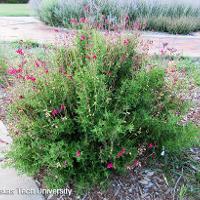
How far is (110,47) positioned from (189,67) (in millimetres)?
2535

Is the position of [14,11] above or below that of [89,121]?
below

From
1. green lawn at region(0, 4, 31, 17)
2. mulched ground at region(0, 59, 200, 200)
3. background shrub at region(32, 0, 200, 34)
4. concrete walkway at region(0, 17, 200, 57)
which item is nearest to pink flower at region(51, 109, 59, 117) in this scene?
mulched ground at region(0, 59, 200, 200)

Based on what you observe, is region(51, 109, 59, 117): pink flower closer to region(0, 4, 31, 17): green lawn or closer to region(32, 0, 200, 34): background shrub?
region(32, 0, 200, 34): background shrub

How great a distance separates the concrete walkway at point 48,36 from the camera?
6898 mm

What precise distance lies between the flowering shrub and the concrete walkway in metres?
3.93

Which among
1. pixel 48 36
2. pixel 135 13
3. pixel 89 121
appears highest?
pixel 89 121

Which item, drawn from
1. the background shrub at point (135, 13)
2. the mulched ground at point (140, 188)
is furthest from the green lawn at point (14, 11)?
the mulched ground at point (140, 188)

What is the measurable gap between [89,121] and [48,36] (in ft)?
19.3

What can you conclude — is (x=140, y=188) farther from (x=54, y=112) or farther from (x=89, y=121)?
(x=54, y=112)

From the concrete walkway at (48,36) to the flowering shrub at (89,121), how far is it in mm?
3930

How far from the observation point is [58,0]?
9234 millimetres

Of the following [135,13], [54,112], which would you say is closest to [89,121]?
[54,112]

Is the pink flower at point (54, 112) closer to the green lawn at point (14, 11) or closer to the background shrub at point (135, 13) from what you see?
the background shrub at point (135, 13)

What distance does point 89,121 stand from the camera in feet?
7.27
